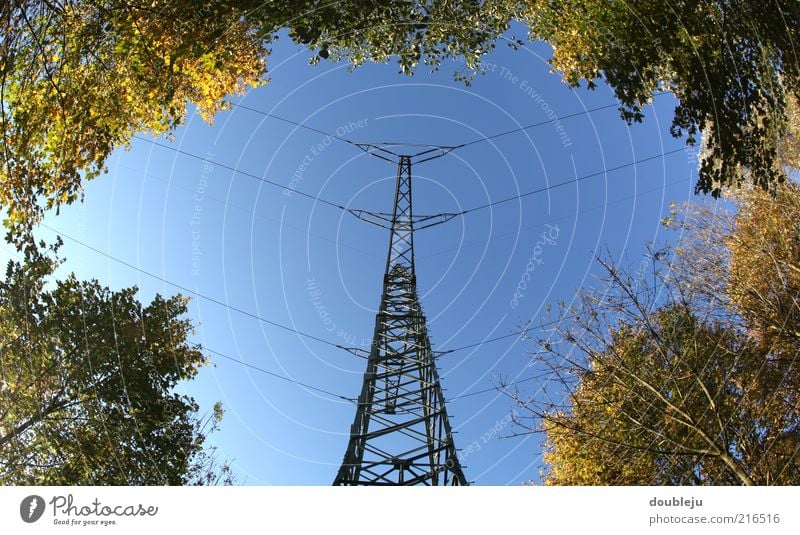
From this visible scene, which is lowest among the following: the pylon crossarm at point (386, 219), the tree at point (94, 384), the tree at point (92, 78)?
the tree at point (94, 384)

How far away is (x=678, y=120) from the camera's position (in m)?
5.06

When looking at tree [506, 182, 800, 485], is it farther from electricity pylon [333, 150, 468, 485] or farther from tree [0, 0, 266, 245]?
tree [0, 0, 266, 245]

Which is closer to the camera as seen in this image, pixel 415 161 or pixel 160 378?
pixel 160 378

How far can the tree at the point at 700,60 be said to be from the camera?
506 cm

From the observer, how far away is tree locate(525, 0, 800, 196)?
5062 millimetres

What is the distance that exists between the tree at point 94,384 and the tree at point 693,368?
11.0ft

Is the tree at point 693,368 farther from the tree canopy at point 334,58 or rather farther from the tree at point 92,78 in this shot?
the tree at point 92,78

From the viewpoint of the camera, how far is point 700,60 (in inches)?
201
